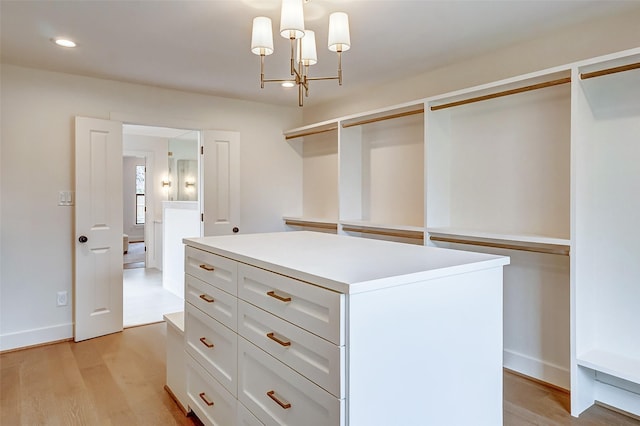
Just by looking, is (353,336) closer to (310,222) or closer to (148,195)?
(310,222)

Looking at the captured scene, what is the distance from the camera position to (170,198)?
23.8ft

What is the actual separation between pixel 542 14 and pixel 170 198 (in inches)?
253

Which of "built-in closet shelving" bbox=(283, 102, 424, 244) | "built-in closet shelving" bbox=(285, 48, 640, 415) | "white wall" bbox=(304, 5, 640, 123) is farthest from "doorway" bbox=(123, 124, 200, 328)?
"built-in closet shelving" bbox=(285, 48, 640, 415)

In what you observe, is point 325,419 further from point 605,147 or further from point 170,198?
point 170,198

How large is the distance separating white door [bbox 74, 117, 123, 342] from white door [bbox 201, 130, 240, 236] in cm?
84

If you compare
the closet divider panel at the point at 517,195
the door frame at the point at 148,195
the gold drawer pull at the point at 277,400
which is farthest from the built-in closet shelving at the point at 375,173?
the door frame at the point at 148,195

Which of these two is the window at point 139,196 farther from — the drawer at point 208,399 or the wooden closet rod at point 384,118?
the drawer at point 208,399

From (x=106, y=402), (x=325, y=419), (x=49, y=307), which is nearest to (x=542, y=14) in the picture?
(x=325, y=419)

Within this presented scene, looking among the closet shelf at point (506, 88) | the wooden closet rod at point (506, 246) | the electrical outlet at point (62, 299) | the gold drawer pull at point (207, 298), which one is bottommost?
the electrical outlet at point (62, 299)

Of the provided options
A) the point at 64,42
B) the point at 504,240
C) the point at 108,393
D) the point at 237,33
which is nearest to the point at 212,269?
the point at 108,393

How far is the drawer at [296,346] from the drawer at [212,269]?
Answer: 14cm

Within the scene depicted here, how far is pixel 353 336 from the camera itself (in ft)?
3.70

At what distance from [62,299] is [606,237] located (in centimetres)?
425

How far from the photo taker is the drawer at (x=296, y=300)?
3.79 ft
